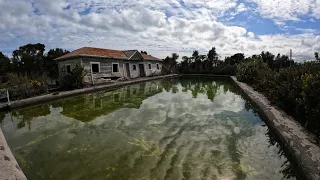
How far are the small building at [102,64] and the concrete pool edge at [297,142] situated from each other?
46.7ft

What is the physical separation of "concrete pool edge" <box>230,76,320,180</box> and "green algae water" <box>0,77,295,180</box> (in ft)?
0.83

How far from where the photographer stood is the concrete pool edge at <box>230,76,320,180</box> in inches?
147

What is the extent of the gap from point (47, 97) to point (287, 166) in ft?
37.0

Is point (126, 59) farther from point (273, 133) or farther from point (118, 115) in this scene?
point (273, 133)

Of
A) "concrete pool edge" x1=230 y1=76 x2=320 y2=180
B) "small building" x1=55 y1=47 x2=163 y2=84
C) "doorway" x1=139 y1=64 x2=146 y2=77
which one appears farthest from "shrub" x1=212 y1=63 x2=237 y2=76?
"concrete pool edge" x1=230 y1=76 x2=320 y2=180

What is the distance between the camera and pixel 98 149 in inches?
205

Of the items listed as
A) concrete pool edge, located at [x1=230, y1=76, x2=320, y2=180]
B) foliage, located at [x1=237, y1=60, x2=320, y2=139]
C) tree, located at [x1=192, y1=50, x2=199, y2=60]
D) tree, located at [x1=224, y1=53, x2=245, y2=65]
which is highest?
tree, located at [x1=192, y1=50, x2=199, y2=60]

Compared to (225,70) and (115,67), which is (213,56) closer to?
(225,70)

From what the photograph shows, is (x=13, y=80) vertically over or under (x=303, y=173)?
over

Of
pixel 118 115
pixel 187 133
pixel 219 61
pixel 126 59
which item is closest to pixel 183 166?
pixel 187 133

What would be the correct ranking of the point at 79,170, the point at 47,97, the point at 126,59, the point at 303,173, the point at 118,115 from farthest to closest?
the point at 126,59, the point at 47,97, the point at 118,115, the point at 79,170, the point at 303,173

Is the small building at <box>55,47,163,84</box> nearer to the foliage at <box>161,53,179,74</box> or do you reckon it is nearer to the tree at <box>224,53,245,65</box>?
the foliage at <box>161,53,179,74</box>

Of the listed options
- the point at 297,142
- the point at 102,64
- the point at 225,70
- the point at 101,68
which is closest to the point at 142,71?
the point at 102,64

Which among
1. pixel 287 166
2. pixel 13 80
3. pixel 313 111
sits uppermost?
A: pixel 13 80
